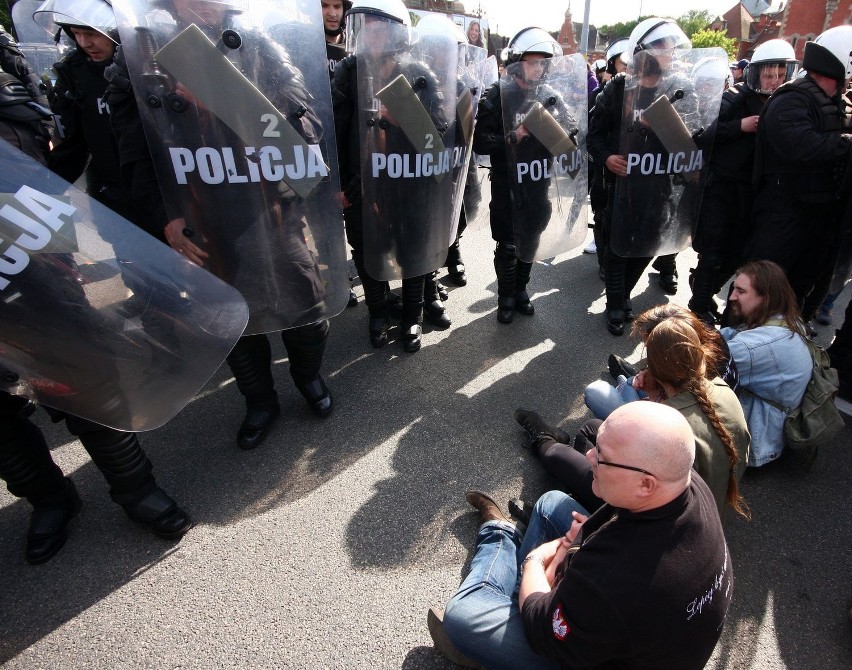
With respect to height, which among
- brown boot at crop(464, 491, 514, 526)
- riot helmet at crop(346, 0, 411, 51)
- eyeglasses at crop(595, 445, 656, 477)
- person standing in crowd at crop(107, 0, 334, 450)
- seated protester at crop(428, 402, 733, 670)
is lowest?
brown boot at crop(464, 491, 514, 526)

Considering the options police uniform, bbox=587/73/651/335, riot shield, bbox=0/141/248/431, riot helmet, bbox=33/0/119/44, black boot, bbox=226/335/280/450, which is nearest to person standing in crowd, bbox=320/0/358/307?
black boot, bbox=226/335/280/450

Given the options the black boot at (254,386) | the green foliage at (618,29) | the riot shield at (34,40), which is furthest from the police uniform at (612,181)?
the green foliage at (618,29)

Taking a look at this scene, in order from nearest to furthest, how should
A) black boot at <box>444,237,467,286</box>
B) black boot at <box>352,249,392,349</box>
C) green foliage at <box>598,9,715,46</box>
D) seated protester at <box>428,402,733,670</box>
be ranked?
seated protester at <box>428,402,733,670</box> → black boot at <box>352,249,392,349</box> → black boot at <box>444,237,467,286</box> → green foliage at <box>598,9,715,46</box>

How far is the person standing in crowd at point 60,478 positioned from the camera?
67.3 inches

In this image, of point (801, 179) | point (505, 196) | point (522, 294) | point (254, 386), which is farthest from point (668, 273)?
point (254, 386)

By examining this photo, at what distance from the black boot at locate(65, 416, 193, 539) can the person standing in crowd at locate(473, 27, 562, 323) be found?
2369 millimetres

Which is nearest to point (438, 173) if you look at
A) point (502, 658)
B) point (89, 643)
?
point (502, 658)

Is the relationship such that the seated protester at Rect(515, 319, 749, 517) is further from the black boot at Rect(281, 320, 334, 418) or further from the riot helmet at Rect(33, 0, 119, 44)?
the riot helmet at Rect(33, 0, 119, 44)

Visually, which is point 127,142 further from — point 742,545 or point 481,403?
point 742,545

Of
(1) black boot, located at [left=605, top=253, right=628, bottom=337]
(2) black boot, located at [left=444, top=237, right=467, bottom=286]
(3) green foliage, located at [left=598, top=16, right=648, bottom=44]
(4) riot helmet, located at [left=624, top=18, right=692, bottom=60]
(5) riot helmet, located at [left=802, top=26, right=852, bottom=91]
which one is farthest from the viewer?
(3) green foliage, located at [left=598, top=16, right=648, bottom=44]

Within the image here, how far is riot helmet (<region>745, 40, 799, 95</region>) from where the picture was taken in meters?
3.07

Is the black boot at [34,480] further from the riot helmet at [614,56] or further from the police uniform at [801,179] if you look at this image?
the riot helmet at [614,56]

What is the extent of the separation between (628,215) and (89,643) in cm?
325

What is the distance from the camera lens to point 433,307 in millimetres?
3512
